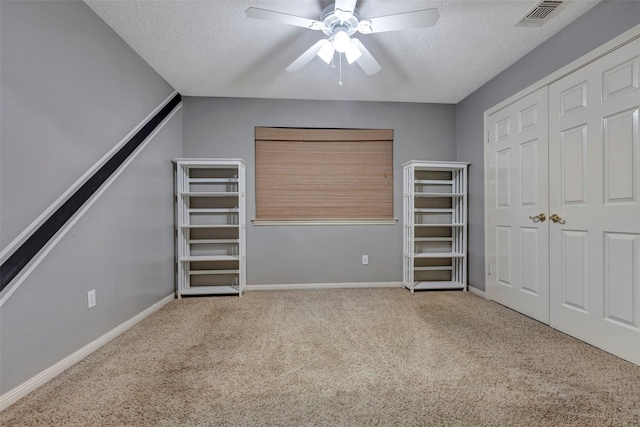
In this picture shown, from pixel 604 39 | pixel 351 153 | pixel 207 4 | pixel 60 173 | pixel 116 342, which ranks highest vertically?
pixel 207 4

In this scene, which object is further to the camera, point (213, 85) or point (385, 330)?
point (213, 85)

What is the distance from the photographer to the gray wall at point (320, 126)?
3.60m

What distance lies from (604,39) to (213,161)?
346 cm

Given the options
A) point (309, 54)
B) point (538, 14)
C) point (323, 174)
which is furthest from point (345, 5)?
point (323, 174)

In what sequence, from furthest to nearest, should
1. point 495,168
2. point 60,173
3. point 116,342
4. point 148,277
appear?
point 495,168
point 148,277
point 116,342
point 60,173

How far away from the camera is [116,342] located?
2141 mm

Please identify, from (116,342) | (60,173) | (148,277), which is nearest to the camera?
(60,173)

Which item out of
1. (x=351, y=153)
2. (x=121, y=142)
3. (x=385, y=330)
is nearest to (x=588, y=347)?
(x=385, y=330)

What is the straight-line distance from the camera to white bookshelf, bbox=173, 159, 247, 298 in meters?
3.37

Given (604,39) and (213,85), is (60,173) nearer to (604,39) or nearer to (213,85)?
(213,85)

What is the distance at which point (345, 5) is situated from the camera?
1.77 meters

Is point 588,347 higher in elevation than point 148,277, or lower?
lower

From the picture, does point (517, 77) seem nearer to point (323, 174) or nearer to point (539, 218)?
→ point (539, 218)

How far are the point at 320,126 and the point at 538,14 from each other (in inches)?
90.4
